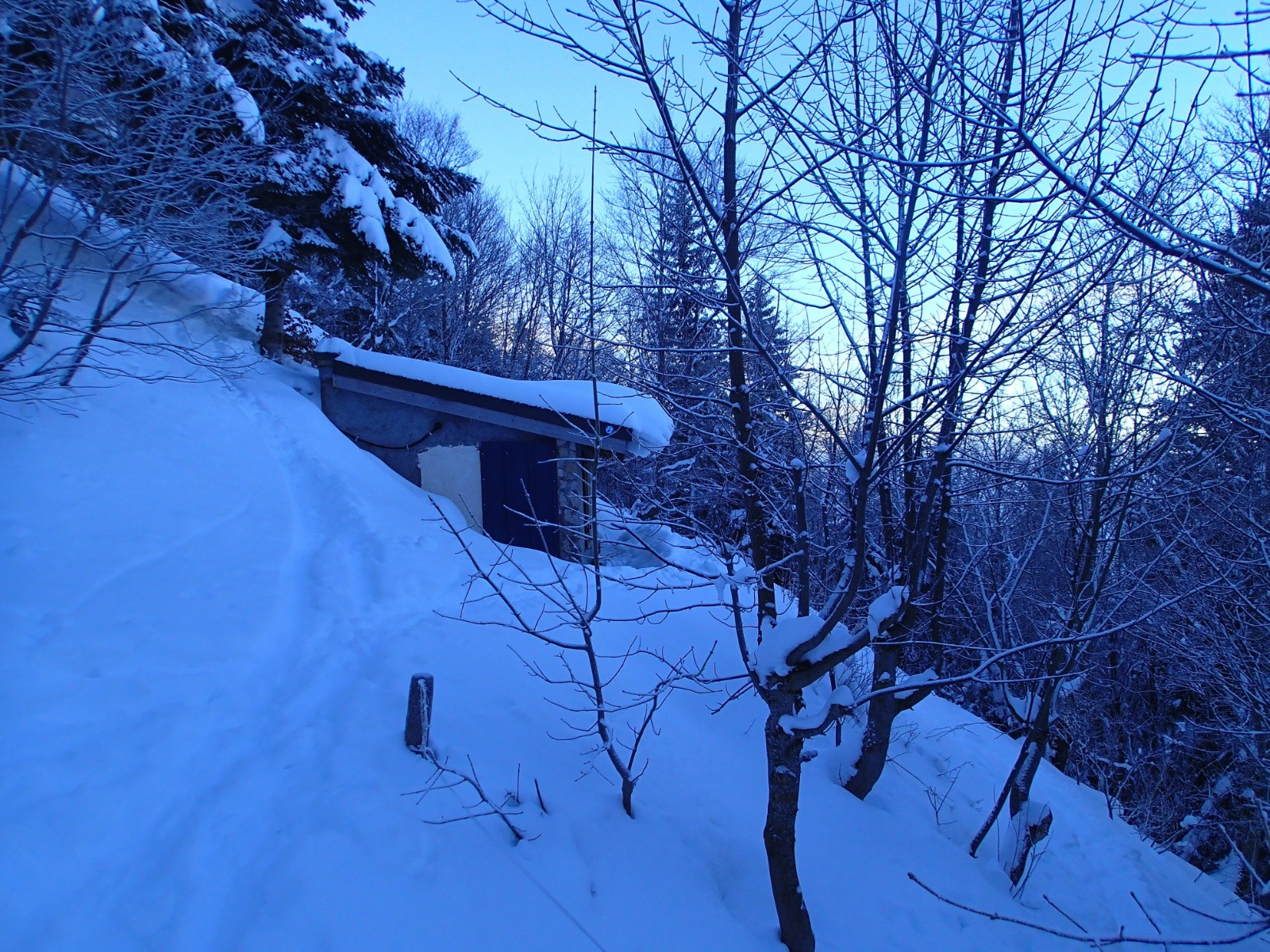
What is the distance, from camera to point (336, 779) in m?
3.77

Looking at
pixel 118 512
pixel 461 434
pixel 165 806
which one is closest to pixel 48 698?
pixel 165 806

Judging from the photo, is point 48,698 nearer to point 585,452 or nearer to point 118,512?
point 118,512

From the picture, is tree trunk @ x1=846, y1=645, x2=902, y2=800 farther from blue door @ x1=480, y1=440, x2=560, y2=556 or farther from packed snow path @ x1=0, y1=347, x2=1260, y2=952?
blue door @ x1=480, y1=440, x2=560, y2=556

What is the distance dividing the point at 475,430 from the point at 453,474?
75 centimetres

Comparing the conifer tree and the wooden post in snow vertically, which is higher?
the conifer tree

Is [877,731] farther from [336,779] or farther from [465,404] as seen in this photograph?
[465,404]

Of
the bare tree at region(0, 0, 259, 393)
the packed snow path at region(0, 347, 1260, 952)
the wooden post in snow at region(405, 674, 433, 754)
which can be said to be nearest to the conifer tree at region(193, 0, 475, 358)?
the bare tree at region(0, 0, 259, 393)

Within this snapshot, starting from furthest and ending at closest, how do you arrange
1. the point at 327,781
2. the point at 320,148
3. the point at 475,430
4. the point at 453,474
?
the point at 320,148, the point at 453,474, the point at 475,430, the point at 327,781

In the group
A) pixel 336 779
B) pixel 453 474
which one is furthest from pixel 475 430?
pixel 336 779

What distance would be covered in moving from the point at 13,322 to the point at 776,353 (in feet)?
23.5

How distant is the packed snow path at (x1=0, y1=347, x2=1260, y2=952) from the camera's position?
3.04 meters

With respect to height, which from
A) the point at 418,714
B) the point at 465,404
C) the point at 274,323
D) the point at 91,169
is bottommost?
the point at 418,714

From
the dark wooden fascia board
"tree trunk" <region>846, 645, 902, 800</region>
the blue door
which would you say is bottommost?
"tree trunk" <region>846, 645, 902, 800</region>

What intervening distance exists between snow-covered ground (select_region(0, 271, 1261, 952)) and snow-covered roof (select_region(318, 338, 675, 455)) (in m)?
2.42
